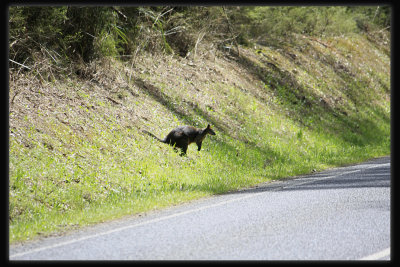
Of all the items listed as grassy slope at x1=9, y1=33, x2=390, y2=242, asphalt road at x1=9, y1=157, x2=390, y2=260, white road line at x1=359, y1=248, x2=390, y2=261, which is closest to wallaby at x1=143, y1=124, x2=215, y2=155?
grassy slope at x1=9, y1=33, x2=390, y2=242

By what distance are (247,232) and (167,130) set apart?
8.21m

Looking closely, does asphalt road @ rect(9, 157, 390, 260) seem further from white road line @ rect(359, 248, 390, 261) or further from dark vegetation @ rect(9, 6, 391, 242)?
dark vegetation @ rect(9, 6, 391, 242)

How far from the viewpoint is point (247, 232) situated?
7.42 meters

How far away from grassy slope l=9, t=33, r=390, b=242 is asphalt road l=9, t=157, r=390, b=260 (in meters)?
0.91

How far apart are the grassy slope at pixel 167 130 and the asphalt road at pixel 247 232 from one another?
0.91 meters

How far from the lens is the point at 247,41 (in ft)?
85.1

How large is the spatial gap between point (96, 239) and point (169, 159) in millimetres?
6511

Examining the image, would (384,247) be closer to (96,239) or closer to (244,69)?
(96,239)

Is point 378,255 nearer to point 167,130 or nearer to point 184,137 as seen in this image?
point 184,137

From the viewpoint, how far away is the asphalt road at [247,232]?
6320 mm

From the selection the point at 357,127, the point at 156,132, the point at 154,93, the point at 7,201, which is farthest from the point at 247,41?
the point at 7,201

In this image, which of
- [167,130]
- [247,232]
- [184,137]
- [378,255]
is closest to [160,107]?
[167,130]

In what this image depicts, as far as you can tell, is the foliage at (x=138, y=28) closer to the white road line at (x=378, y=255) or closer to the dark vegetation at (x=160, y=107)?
the dark vegetation at (x=160, y=107)

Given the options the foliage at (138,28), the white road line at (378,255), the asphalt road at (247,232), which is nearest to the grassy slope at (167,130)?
the foliage at (138,28)
